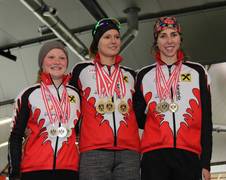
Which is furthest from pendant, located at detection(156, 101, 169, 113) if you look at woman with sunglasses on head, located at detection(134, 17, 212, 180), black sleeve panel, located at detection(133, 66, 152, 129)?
black sleeve panel, located at detection(133, 66, 152, 129)

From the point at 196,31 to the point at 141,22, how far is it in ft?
4.01

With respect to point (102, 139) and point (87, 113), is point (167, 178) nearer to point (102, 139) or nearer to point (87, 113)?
point (102, 139)

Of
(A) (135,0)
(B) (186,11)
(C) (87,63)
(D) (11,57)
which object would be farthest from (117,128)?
(D) (11,57)

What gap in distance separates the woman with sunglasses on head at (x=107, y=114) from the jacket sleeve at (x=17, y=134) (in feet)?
1.37

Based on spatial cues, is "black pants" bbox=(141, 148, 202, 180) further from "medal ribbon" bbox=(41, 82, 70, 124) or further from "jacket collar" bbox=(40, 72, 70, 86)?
"jacket collar" bbox=(40, 72, 70, 86)

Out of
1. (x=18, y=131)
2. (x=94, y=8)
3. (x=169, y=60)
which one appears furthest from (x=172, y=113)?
(x=94, y=8)

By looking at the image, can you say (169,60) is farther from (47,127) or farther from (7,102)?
(7,102)

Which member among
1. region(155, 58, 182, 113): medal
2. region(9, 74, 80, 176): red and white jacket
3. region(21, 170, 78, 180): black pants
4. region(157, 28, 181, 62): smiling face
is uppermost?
region(157, 28, 181, 62): smiling face

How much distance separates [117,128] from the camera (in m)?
3.10

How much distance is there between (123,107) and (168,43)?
58 cm

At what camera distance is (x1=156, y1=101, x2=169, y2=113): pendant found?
3.06 m

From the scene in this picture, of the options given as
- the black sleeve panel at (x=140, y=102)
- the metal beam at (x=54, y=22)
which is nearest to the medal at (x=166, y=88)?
the black sleeve panel at (x=140, y=102)

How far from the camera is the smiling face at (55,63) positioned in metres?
3.29

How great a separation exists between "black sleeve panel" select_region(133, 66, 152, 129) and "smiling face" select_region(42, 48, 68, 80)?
1.87 feet
